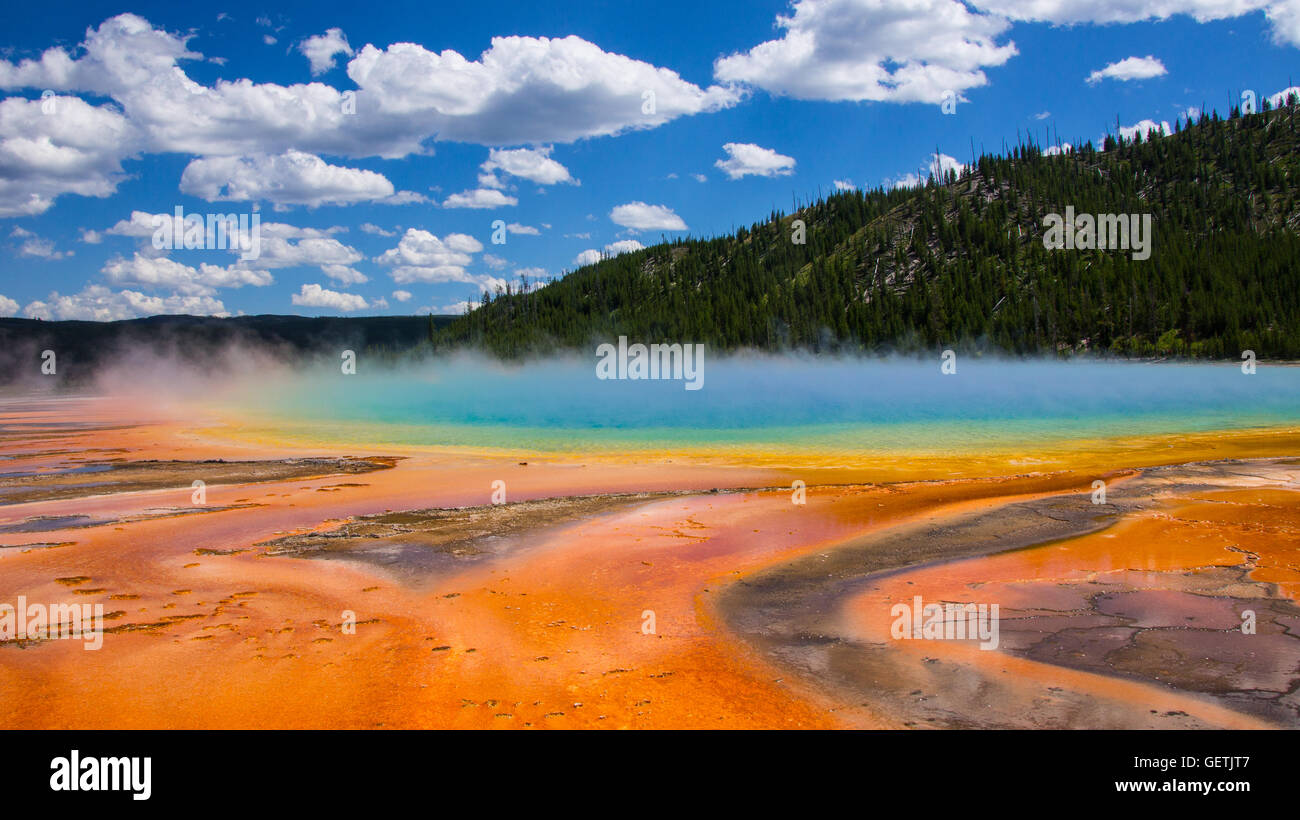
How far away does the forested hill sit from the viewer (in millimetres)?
98312

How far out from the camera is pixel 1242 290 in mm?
96688

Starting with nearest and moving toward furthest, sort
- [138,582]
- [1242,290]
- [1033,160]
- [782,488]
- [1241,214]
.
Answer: [138,582]
[782,488]
[1242,290]
[1241,214]
[1033,160]

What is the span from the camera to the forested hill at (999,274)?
9831 centimetres

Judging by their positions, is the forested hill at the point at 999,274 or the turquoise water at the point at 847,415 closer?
the turquoise water at the point at 847,415

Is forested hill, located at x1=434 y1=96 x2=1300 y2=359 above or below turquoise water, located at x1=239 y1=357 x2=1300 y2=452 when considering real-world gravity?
above

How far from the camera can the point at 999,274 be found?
118 meters

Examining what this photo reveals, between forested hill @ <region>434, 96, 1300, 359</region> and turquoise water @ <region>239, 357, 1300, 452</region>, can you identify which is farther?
forested hill @ <region>434, 96, 1300, 359</region>

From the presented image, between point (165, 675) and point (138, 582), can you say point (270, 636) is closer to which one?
point (165, 675)

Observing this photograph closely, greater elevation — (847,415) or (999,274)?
(999,274)

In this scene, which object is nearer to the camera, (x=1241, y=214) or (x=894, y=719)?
(x=894, y=719)

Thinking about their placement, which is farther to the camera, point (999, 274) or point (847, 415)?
point (999, 274)

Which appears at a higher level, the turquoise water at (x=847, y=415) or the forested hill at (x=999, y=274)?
the forested hill at (x=999, y=274)

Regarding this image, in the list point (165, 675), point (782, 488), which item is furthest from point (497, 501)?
point (165, 675)
